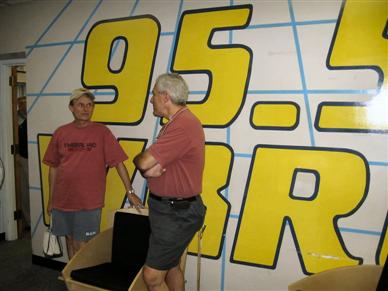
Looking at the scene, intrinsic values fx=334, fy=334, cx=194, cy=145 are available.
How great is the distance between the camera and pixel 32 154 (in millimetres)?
3367

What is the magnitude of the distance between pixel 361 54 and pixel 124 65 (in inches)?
71.4

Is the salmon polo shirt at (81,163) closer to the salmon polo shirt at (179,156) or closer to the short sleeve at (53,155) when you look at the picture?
the short sleeve at (53,155)

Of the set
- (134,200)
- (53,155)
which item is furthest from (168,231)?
(53,155)

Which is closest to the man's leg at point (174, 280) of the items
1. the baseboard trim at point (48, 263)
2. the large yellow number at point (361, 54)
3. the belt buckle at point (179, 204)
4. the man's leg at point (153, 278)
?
the man's leg at point (153, 278)

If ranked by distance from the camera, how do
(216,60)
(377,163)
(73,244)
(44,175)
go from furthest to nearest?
(44,175) < (73,244) < (216,60) < (377,163)

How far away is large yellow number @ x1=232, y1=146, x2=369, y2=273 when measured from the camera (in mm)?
2170

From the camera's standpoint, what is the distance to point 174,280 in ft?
7.22

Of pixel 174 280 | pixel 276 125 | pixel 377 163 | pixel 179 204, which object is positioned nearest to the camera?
pixel 179 204

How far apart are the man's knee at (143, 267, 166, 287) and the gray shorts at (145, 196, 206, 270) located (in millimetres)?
33

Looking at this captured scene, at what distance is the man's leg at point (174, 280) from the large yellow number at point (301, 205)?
49 cm

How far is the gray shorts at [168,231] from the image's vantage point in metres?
1.90

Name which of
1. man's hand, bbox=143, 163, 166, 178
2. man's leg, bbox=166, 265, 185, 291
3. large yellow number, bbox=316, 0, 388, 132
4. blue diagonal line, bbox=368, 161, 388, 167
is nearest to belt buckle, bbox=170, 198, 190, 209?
man's hand, bbox=143, 163, 166, 178

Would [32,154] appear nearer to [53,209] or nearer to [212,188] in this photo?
[53,209]

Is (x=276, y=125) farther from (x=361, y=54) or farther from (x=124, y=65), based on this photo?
(x=124, y=65)
